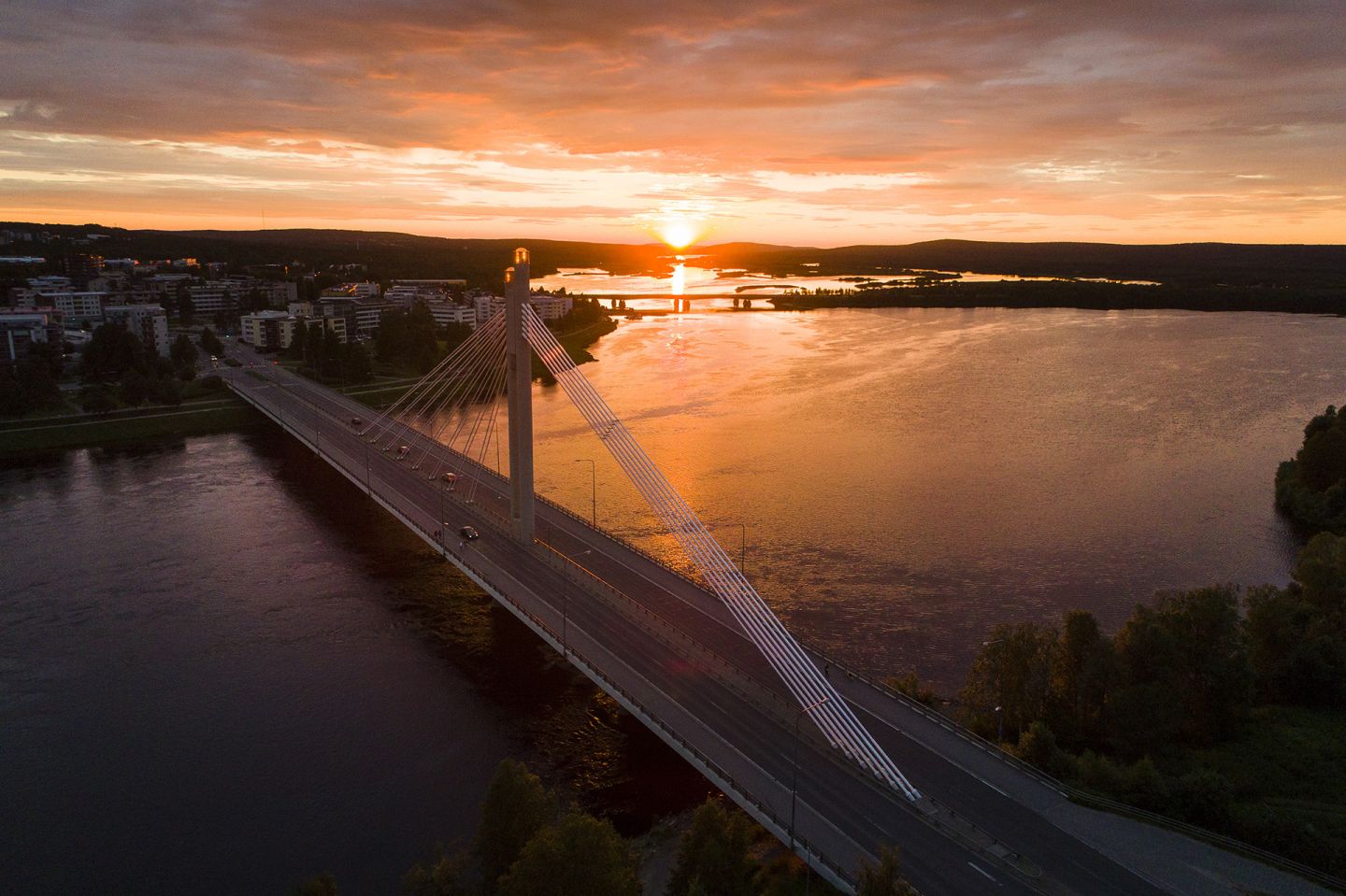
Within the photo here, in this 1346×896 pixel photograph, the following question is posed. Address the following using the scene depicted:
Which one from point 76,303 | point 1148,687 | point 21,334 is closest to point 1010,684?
point 1148,687

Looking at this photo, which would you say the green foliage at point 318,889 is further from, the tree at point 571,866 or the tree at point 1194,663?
the tree at point 1194,663

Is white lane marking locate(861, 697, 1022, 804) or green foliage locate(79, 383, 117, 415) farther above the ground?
green foliage locate(79, 383, 117, 415)

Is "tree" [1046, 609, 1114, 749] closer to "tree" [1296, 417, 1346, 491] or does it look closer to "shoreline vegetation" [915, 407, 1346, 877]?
"shoreline vegetation" [915, 407, 1346, 877]

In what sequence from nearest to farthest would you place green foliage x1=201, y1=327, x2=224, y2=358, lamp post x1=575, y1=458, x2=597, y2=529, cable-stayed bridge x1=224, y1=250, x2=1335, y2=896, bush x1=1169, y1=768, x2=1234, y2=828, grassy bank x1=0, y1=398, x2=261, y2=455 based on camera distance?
1. cable-stayed bridge x1=224, y1=250, x2=1335, y2=896
2. bush x1=1169, y1=768, x2=1234, y2=828
3. lamp post x1=575, y1=458, x2=597, y2=529
4. grassy bank x1=0, y1=398, x2=261, y2=455
5. green foliage x1=201, y1=327, x2=224, y2=358

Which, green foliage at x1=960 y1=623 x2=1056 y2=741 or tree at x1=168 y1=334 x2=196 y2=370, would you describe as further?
tree at x1=168 y1=334 x2=196 y2=370

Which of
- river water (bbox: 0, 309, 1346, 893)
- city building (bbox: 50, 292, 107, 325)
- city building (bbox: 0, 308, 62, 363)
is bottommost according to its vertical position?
river water (bbox: 0, 309, 1346, 893)

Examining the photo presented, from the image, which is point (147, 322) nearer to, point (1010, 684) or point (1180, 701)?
point (1010, 684)

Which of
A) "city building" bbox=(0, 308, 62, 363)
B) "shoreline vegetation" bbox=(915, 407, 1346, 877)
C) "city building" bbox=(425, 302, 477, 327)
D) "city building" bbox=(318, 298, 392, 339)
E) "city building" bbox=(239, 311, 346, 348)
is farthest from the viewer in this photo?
"city building" bbox=(425, 302, 477, 327)

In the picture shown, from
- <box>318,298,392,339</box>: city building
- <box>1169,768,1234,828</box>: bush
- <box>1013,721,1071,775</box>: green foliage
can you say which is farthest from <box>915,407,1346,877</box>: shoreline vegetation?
<box>318,298,392,339</box>: city building
